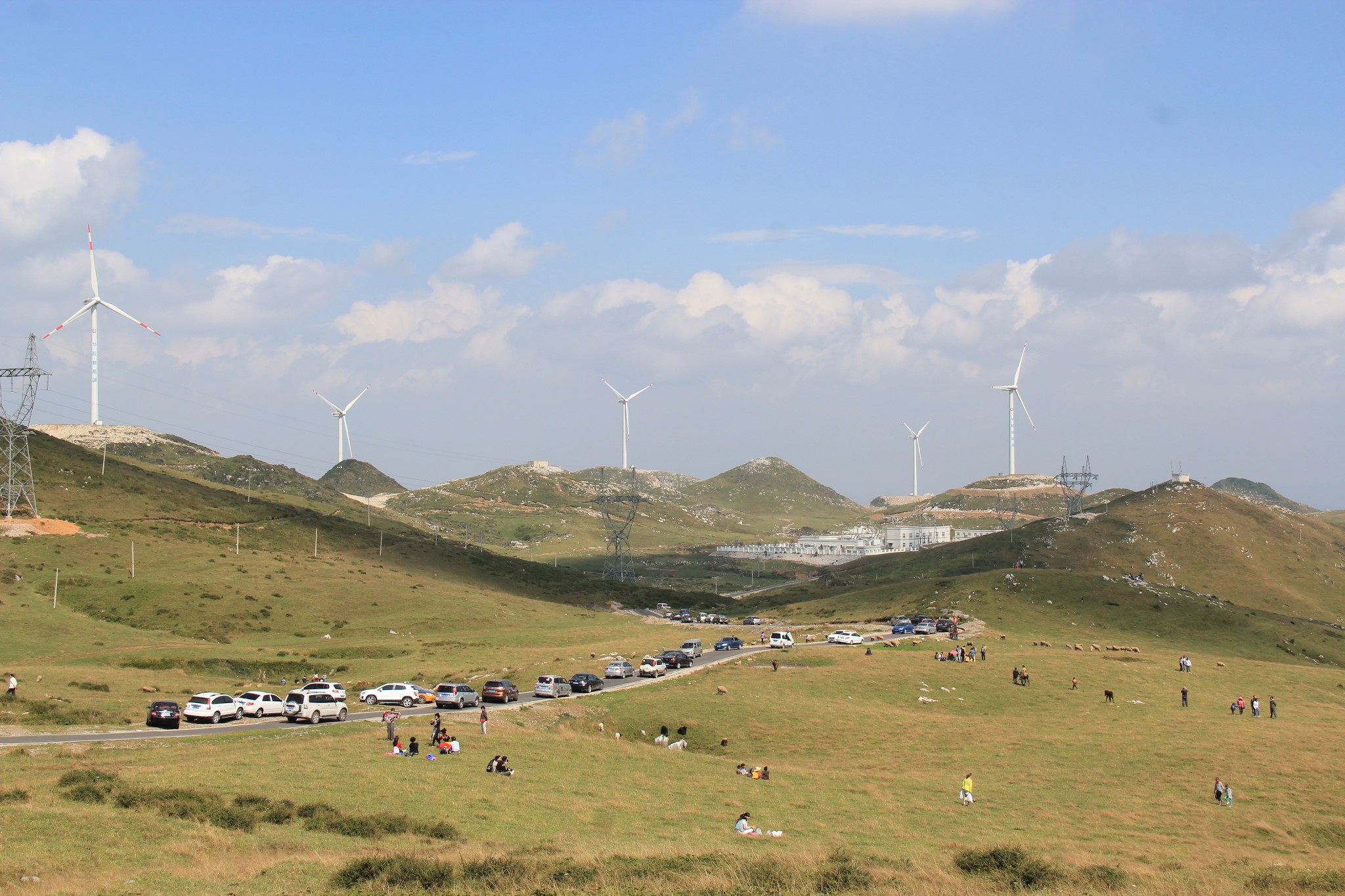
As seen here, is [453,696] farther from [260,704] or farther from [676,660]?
[676,660]

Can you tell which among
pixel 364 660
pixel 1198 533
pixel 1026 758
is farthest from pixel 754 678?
pixel 1198 533

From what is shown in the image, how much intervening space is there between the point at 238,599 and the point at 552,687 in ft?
210

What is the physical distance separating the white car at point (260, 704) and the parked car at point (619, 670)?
2650 centimetres

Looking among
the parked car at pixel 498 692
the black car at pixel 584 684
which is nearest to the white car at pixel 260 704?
the parked car at pixel 498 692

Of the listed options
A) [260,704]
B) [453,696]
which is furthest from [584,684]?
[260,704]

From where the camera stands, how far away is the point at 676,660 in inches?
3366

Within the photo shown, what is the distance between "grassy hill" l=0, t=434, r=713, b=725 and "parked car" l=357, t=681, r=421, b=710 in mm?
10276

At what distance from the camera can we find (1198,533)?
7790 inches

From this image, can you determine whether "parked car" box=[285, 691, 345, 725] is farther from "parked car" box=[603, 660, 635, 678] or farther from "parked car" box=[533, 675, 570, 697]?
"parked car" box=[603, 660, 635, 678]

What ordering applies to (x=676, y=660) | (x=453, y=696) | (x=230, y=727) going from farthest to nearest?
(x=676, y=660) → (x=453, y=696) → (x=230, y=727)

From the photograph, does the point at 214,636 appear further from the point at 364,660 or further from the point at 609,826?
the point at 609,826

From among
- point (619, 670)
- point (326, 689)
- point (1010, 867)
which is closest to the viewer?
point (1010, 867)

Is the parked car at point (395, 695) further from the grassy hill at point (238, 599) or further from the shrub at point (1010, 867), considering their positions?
the shrub at point (1010, 867)

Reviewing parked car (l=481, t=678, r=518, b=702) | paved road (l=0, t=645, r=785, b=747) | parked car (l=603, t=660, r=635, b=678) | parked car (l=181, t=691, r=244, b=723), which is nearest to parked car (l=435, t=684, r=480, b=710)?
paved road (l=0, t=645, r=785, b=747)
